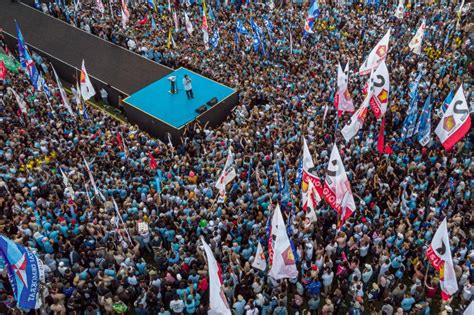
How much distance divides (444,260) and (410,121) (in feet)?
26.1

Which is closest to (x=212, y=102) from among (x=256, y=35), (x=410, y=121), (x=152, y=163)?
(x=256, y=35)

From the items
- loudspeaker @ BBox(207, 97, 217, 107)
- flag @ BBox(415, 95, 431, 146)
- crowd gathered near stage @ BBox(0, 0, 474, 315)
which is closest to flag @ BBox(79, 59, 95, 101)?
crowd gathered near stage @ BBox(0, 0, 474, 315)

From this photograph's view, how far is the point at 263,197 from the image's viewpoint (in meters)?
16.8

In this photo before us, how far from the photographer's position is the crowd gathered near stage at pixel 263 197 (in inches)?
540

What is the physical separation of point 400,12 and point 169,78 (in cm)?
1374

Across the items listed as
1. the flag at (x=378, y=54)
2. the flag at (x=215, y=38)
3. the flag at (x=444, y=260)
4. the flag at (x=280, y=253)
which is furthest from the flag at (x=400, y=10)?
the flag at (x=280, y=253)

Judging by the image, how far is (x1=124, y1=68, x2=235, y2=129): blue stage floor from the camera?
946 inches

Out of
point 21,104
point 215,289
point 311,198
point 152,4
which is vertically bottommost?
point 215,289

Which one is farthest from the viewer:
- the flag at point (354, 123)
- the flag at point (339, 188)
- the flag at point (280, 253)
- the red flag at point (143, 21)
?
the red flag at point (143, 21)

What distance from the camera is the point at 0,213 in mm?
17391

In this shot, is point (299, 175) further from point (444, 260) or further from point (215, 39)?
point (215, 39)

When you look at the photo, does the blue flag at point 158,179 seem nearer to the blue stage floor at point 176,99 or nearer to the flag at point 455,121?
the blue stage floor at point 176,99

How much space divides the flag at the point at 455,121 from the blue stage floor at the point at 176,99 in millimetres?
11293

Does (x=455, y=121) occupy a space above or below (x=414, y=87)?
below
